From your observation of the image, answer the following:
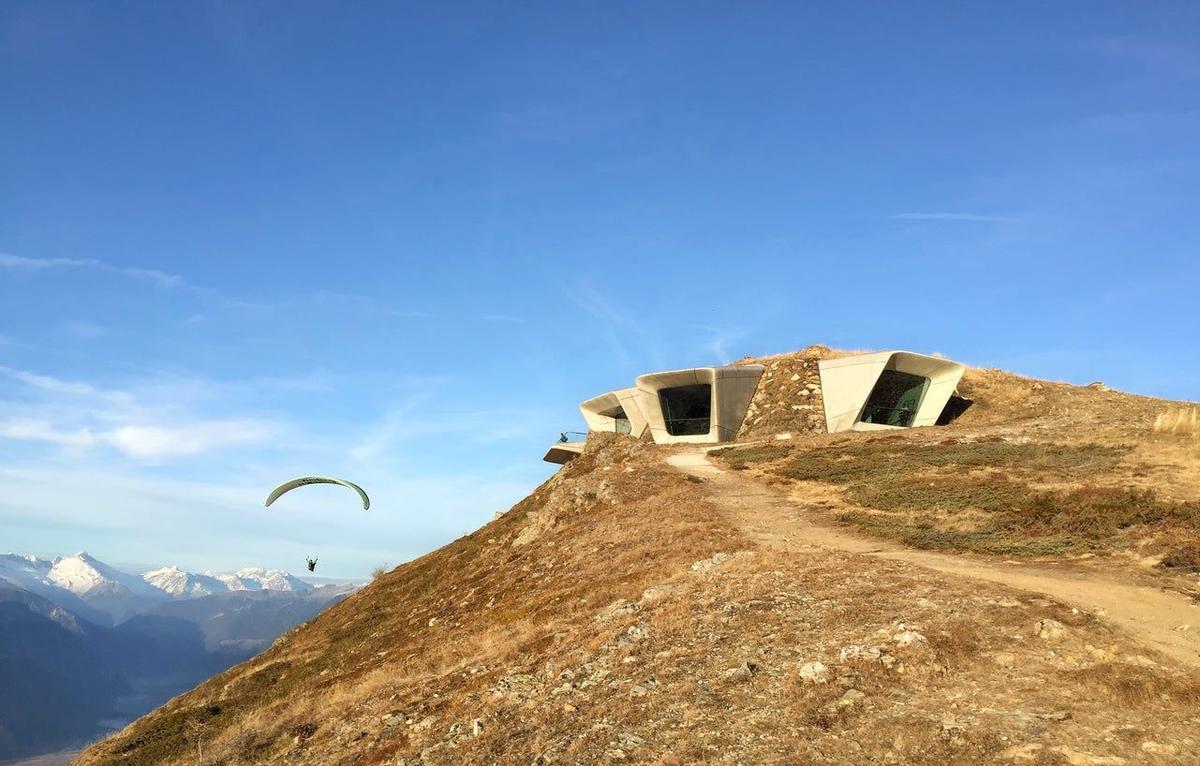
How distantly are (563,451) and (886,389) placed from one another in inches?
1380

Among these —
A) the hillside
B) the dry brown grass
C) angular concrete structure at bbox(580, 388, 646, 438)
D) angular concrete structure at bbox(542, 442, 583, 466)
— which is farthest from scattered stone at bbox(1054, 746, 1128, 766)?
angular concrete structure at bbox(542, 442, 583, 466)

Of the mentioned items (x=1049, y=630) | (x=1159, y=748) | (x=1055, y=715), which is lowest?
(x=1159, y=748)

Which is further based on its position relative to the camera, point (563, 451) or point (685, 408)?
point (563, 451)

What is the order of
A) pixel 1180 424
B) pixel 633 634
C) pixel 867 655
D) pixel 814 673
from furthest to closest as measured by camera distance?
1. pixel 1180 424
2. pixel 633 634
3. pixel 867 655
4. pixel 814 673

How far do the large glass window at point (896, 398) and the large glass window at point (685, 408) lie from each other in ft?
49.3

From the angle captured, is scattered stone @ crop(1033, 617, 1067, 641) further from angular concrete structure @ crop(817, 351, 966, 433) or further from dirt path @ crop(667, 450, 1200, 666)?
angular concrete structure @ crop(817, 351, 966, 433)

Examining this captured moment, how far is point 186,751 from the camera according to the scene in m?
24.2

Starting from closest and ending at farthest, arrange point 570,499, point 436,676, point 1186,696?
point 1186,696 → point 436,676 → point 570,499

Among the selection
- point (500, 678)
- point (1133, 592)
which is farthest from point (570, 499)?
point (1133, 592)

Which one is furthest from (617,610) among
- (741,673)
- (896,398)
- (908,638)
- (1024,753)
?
(896,398)

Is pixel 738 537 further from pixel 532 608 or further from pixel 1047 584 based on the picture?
pixel 1047 584

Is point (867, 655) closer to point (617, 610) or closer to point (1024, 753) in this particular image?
point (1024, 753)

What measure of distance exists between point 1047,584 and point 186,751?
26.8 meters

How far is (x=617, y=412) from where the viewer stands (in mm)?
83375
